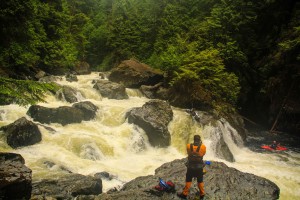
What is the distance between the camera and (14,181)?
757cm

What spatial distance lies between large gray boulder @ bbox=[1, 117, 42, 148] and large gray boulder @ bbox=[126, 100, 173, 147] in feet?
19.4

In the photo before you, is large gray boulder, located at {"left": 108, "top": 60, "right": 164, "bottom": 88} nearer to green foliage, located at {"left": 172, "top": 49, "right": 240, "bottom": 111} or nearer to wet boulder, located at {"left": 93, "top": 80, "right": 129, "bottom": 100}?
wet boulder, located at {"left": 93, "top": 80, "right": 129, "bottom": 100}

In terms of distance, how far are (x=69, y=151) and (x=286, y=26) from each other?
2031cm

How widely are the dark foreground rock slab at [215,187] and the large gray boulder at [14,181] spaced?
2080mm

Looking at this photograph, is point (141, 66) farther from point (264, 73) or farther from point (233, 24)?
point (264, 73)

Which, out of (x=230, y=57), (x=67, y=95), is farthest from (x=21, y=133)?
(x=230, y=57)

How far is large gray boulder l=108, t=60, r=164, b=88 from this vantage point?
26.0 meters

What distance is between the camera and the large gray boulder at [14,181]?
738 centimetres

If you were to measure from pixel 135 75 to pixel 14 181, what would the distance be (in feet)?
62.6

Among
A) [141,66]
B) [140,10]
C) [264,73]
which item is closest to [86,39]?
[140,10]

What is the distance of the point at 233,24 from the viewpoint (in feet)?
83.7

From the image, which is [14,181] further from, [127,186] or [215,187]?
[215,187]

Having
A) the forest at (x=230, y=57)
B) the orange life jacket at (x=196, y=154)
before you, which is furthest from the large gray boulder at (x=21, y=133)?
the orange life jacket at (x=196, y=154)

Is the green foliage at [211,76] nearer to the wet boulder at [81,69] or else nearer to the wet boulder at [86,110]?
the wet boulder at [86,110]
